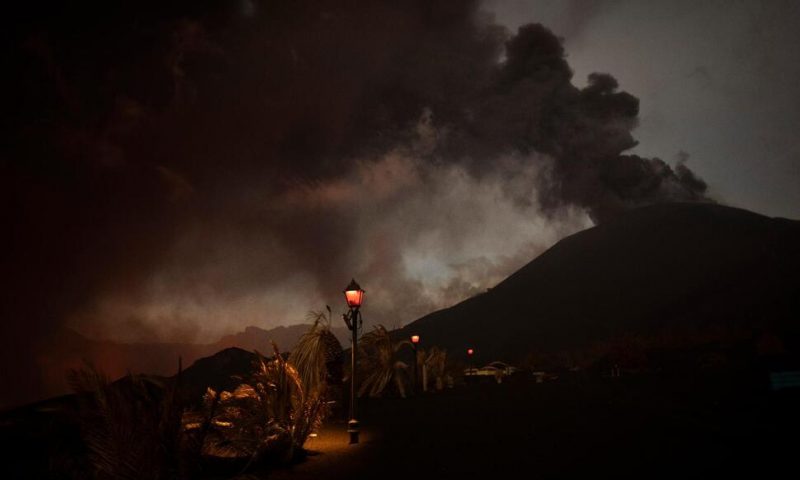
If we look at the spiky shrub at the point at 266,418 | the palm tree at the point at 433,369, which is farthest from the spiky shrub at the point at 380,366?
the spiky shrub at the point at 266,418

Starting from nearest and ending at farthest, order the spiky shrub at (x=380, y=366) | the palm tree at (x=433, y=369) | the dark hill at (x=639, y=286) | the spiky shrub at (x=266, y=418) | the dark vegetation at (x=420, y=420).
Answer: the dark vegetation at (x=420, y=420), the spiky shrub at (x=266, y=418), the spiky shrub at (x=380, y=366), the palm tree at (x=433, y=369), the dark hill at (x=639, y=286)

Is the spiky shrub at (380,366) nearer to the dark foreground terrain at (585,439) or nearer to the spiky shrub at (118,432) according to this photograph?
the dark foreground terrain at (585,439)

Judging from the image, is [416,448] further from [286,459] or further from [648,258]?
[648,258]

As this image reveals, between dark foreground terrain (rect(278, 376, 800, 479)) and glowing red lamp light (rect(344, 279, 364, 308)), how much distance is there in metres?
3.01

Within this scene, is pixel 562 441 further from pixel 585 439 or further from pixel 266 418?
pixel 266 418

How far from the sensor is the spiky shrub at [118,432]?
14.6 feet

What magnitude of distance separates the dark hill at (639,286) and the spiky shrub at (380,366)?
1761 inches

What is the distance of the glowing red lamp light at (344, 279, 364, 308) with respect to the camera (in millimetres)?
11273

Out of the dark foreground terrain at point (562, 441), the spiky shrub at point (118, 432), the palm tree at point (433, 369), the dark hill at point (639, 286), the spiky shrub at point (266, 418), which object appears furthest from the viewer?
the dark hill at point (639, 286)

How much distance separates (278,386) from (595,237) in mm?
122478

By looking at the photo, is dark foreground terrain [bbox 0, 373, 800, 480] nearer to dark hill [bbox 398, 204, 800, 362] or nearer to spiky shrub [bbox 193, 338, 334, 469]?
spiky shrub [bbox 193, 338, 334, 469]

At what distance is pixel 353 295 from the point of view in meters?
11.4

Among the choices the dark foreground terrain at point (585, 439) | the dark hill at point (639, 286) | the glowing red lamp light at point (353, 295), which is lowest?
the dark foreground terrain at point (585, 439)

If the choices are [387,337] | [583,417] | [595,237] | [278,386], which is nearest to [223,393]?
[278,386]
